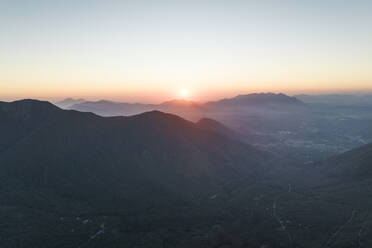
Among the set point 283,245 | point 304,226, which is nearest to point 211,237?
point 283,245

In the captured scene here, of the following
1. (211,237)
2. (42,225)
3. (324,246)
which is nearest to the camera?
(324,246)

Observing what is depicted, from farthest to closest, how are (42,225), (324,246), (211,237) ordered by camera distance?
(42,225) < (211,237) < (324,246)

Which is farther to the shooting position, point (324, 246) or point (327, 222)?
point (327, 222)

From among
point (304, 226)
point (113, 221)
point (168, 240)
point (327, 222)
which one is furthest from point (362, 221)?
point (113, 221)

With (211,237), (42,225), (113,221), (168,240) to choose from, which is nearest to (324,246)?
(211,237)

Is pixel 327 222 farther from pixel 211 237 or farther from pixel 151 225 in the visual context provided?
pixel 151 225

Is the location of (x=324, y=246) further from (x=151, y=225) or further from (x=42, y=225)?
(x=42, y=225)

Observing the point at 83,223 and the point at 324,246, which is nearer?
the point at 324,246
